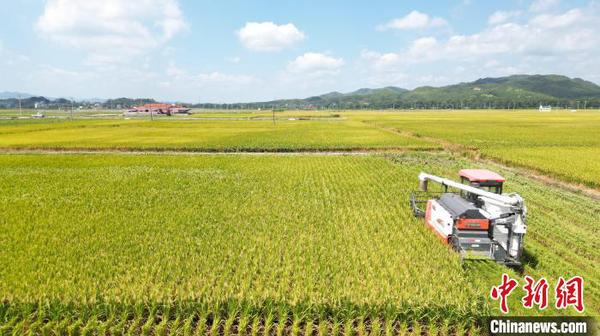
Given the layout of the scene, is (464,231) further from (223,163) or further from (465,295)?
(223,163)

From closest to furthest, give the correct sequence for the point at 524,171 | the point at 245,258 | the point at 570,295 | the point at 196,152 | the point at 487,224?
1. the point at 570,295
2. the point at 487,224
3. the point at 245,258
4. the point at 524,171
5. the point at 196,152

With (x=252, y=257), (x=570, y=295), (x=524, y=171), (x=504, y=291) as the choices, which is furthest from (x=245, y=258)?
(x=524, y=171)

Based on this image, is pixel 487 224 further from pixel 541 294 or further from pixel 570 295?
pixel 570 295

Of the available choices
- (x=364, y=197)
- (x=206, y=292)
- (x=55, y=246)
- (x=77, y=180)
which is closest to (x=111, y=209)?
(x=55, y=246)

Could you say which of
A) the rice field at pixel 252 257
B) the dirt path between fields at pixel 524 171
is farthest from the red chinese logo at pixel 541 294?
→ the dirt path between fields at pixel 524 171

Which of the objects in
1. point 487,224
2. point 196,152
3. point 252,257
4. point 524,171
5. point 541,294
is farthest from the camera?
point 196,152
